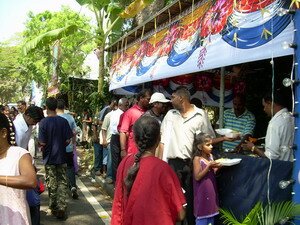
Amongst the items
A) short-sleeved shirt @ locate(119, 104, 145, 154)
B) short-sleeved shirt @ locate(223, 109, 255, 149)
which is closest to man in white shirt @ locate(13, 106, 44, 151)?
short-sleeved shirt @ locate(119, 104, 145, 154)

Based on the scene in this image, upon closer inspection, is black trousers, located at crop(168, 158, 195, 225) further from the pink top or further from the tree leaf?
the tree leaf

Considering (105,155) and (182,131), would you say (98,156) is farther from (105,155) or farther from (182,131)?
(182,131)

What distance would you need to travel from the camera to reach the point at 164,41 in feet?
23.5

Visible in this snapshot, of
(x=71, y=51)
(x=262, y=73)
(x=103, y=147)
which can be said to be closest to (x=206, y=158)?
(x=262, y=73)

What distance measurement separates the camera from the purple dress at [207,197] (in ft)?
14.0

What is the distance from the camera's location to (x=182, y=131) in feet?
16.3

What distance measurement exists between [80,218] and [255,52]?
13.7 ft

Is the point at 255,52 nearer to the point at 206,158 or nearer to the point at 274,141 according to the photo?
the point at 274,141

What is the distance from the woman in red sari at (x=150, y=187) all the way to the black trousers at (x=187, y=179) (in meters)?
2.16

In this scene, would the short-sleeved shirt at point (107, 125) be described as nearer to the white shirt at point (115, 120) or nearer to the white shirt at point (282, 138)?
the white shirt at point (115, 120)

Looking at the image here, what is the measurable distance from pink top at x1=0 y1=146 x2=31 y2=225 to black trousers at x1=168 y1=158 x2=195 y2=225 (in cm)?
252

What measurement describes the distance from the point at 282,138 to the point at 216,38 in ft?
5.25

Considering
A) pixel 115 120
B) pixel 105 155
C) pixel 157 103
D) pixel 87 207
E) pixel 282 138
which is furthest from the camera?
pixel 105 155

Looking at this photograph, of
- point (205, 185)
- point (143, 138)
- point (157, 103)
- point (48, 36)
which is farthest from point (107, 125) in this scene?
point (143, 138)
